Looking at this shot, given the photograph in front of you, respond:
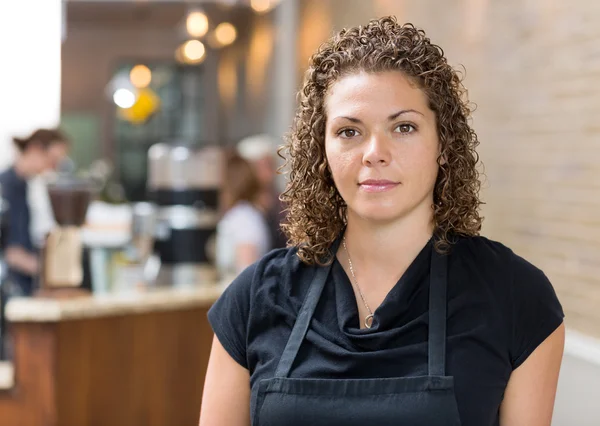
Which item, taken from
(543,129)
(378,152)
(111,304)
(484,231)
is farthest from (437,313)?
(111,304)

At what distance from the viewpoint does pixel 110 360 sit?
370 cm

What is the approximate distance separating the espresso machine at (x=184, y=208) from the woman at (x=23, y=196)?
3.31 ft

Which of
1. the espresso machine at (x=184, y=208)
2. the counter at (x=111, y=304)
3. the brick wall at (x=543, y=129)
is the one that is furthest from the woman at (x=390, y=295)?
the espresso machine at (x=184, y=208)

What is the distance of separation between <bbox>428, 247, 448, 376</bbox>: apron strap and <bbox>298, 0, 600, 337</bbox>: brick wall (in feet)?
3.62

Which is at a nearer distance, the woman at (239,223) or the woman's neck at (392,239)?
the woman's neck at (392,239)

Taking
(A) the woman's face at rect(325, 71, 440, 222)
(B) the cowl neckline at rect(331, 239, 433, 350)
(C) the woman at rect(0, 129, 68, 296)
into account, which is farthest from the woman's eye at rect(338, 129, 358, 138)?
(C) the woman at rect(0, 129, 68, 296)

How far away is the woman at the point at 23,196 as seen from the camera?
4836 mm

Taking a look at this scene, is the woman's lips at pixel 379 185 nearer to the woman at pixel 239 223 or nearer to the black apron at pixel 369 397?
the black apron at pixel 369 397

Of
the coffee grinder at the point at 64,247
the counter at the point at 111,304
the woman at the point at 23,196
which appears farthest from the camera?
the woman at the point at 23,196

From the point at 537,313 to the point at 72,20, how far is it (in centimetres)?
1161

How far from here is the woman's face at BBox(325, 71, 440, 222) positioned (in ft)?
4.38

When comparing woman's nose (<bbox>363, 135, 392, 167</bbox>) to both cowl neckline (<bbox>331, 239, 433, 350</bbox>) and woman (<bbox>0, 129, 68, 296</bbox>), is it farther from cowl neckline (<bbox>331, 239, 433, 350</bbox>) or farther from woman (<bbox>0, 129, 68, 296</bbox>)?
woman (<bbox>0, 129, 68, 296</bbox>)

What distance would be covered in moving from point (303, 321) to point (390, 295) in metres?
0.14

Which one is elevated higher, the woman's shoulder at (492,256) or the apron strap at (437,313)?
the woman's shoulder at (492,256)
